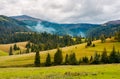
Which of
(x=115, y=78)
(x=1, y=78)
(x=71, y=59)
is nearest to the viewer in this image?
(x=115, y=78)

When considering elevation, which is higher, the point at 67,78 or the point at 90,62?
the point at 67,78

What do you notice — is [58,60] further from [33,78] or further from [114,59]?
[33,78]

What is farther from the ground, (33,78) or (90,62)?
(33,78)

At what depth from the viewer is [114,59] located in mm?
129500

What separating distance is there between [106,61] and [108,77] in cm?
9061

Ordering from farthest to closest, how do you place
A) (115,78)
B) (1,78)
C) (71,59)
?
1. (71,59)
2. (1,78)
3. (115,78)

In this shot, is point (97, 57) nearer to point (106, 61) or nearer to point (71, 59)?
point (106, 61)

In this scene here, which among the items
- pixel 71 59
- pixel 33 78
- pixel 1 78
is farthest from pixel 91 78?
pixel 71 59

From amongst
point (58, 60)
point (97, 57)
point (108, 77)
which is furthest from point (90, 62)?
point (108, 77)

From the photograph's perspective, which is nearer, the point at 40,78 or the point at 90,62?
the point at 40,78

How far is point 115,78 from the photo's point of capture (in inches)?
1551

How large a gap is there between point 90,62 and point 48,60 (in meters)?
22.3

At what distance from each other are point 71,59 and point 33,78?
86.8m

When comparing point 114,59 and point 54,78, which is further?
point 114,59
